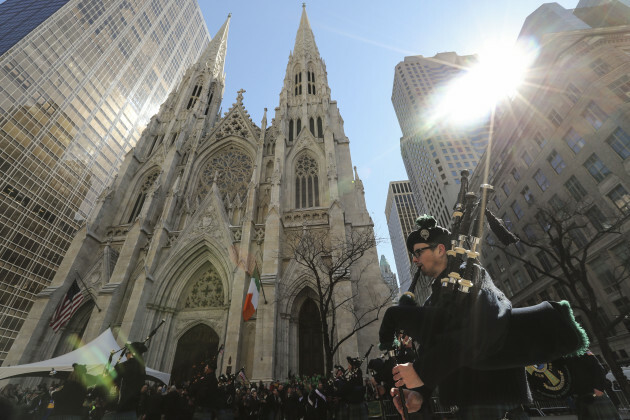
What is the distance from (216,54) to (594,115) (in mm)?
42448

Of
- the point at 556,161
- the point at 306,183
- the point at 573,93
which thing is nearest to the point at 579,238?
the point at 556,161

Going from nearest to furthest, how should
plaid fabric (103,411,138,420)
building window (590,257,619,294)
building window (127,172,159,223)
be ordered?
plaid fabric (103,411,138,420)
building window (590,257,619,294)
building window (127,172,159,223)

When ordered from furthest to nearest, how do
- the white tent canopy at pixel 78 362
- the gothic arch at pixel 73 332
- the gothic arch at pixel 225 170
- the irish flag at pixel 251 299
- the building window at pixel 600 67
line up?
the gothic arch at pixel 225 170, the building window at pixel 600 67, the gothic arch at pixel 73 332, the irish flag at pixel 251 299, the white tent canopy at pixel 78 362

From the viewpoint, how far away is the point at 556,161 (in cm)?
2409

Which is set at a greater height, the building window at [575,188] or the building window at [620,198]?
the building window at [575,188]

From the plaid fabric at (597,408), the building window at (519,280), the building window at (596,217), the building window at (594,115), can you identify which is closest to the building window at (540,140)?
the building window at (594,115)

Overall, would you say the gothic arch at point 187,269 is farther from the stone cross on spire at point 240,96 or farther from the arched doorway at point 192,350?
the stone cross on spire at point 240,96

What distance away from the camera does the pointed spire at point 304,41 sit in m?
36.8

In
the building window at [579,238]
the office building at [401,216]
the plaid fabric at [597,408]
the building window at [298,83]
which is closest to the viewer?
the plaid fabric at [597,408]

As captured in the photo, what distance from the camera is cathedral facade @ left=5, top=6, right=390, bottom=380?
16016 millimetres

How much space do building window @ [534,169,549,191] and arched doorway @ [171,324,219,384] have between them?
29.4 m

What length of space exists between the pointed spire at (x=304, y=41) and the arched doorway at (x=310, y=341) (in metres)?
31.9

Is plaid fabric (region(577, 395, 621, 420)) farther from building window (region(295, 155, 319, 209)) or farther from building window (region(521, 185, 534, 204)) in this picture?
building window (region(521, 185, 534, 204))

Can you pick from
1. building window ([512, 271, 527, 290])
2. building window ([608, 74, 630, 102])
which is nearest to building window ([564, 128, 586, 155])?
building window ([608, 74, 630, 102])
